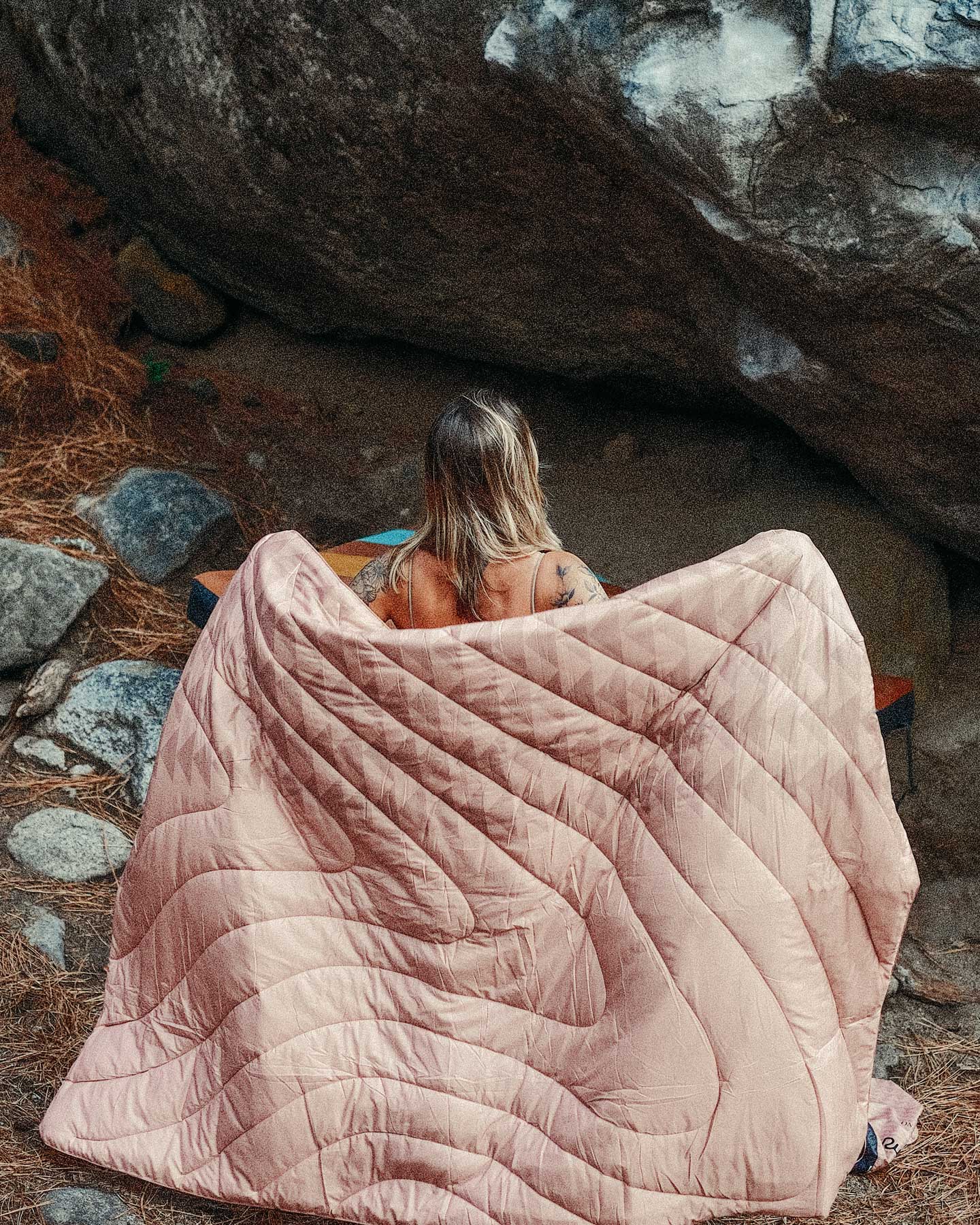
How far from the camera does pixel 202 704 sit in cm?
198

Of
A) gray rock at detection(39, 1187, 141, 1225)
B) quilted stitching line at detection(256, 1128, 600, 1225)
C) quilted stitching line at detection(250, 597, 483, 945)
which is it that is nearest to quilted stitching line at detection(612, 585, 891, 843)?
quilted stitching line at detection(250, 597, 483, 945)

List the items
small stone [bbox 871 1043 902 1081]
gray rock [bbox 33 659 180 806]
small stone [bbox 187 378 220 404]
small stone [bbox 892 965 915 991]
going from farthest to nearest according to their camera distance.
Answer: small stone [bbox 187 378 220 404] → gray rock [bbox 33 659 180 806] → small stone [bbox 892 965 915 991] → small stone [bbox 871 1043 902 1081]

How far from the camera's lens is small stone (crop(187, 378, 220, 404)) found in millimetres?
3699

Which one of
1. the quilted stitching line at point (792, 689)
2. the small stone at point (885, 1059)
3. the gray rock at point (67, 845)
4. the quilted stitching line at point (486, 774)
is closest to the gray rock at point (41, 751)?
the gray rock at point (67, 845)

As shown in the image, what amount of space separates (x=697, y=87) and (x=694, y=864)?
4.42 feet

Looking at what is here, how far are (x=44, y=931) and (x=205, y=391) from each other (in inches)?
73.0

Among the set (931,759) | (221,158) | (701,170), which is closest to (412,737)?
(701,170)

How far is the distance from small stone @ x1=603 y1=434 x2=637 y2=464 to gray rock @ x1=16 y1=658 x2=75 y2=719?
161cm

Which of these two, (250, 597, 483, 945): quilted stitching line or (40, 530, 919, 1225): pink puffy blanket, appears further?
(250, 597, 483, 945): quilted stitching line

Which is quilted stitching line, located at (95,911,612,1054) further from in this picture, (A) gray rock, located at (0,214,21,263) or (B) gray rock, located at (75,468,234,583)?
(A) gray rock, located at (0,214,21,263)

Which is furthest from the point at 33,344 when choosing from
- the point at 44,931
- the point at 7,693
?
the point at 44,931

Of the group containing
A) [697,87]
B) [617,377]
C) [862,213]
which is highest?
[697,87]

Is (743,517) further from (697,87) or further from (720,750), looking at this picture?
(720,750)

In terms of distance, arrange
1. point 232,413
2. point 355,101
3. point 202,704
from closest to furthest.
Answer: point 202,704, point 355,101, point 232,413
